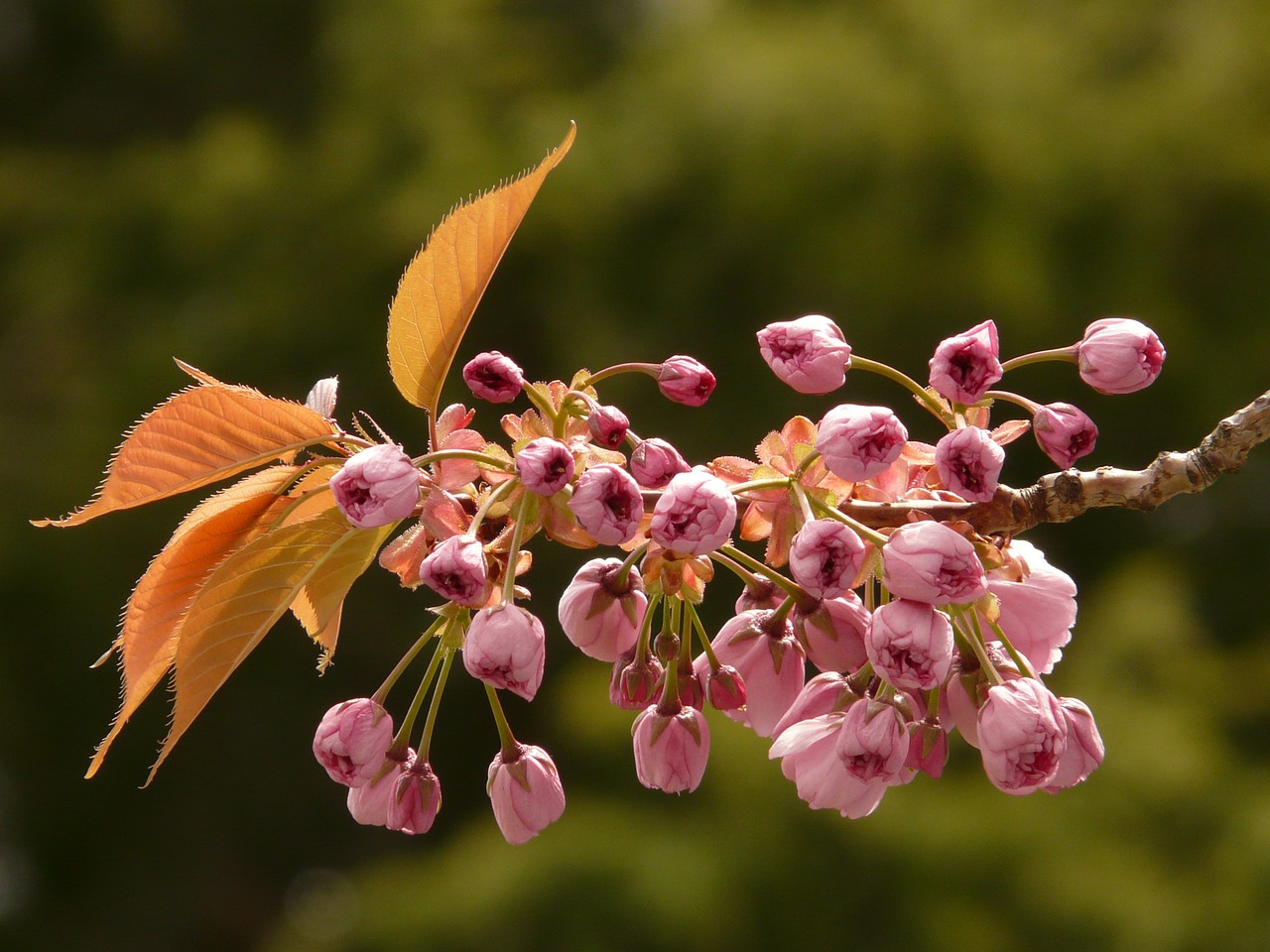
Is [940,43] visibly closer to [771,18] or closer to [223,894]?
[771,18]

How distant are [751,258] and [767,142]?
0.99 feet

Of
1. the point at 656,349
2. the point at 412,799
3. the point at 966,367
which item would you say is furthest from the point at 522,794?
the point at 656,349

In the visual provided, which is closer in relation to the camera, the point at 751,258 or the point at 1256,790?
the point at 1256,790

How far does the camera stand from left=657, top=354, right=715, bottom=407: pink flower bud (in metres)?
0.56

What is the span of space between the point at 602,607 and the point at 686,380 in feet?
0.34

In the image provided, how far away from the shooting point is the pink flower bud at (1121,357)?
20.9 inches

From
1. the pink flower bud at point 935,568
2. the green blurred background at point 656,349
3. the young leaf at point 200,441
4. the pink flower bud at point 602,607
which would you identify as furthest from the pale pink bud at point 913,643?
the green blurred background at point 656,349

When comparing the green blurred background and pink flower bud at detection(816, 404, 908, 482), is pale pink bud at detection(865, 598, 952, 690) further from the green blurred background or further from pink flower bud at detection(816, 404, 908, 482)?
the green blurred background

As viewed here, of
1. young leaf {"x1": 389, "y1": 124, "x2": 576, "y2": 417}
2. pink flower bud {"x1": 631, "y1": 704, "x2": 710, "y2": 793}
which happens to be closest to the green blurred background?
pink flower bud {"x1": 631, "y1": 704, "x2": 710, "y2": 793}

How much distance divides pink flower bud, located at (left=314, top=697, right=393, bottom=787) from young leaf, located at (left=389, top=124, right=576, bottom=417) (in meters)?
0.13

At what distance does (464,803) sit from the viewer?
3.94m

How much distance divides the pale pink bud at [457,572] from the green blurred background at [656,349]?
2249 mm

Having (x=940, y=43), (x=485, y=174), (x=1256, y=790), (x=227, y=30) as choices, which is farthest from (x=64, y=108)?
(x=1256, y=790)

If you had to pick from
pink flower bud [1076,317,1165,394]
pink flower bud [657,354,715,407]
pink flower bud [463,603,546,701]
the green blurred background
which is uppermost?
pink flower bud [1076,317,1165,394]
